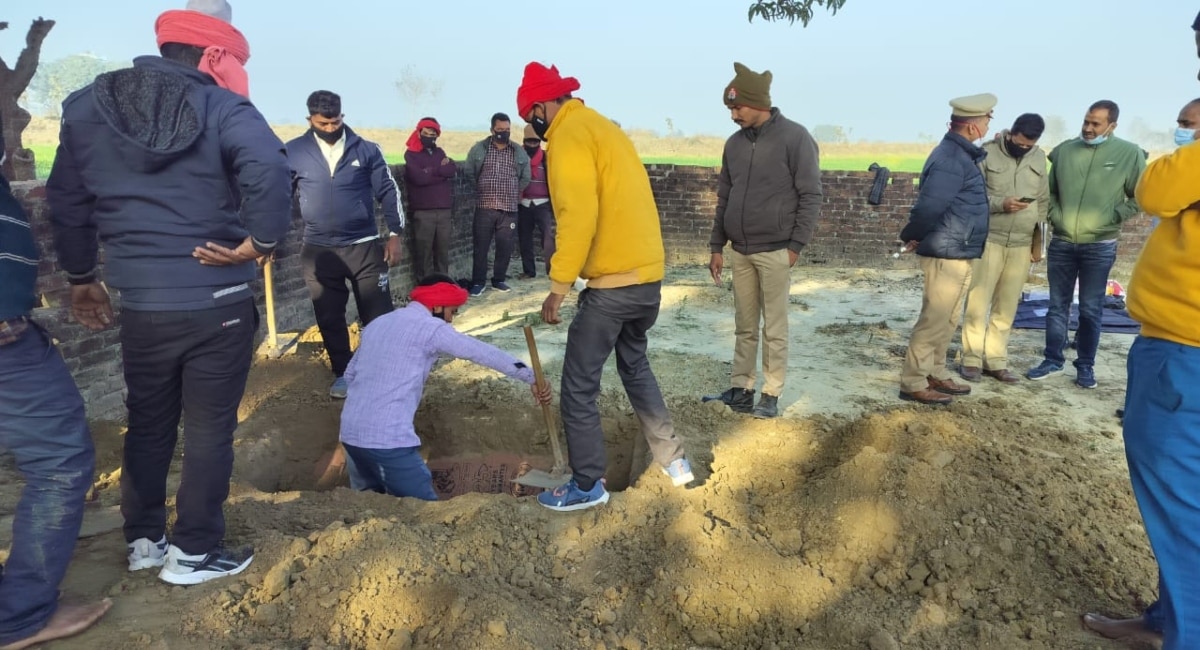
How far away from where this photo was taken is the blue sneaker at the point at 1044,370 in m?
5.51

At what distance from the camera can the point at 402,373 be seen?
3.51m

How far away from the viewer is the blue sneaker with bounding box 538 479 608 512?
3246mm

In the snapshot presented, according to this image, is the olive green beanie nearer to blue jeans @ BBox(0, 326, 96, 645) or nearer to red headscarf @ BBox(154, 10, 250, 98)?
red headscarf @ BBox(154, 10, 250, 98)

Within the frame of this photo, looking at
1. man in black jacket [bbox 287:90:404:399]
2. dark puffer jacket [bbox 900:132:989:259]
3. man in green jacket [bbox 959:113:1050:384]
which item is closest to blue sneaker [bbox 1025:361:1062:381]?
man in green jacket [bbox 959:113:1050:384]

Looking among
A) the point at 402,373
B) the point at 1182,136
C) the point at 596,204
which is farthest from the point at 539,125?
the point at 1182,136

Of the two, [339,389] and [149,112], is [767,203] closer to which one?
[339,389]

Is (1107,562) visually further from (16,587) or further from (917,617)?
(16,587)

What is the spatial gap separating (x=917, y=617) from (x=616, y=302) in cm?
163

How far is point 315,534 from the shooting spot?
2717mm

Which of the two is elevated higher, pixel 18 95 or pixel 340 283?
pixel 18 95

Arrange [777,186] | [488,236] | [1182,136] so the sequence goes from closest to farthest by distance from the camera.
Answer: [777,186]
[1182,136]
[488,236]

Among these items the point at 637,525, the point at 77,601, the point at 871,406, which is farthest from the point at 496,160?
the point at 77,601

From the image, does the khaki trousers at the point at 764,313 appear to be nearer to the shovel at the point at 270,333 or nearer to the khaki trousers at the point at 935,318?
the khaki trousers at the point at 935,318

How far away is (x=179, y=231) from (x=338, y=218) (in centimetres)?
251
